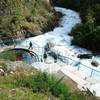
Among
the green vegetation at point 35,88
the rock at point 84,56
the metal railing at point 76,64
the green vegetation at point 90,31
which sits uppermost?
the green vegetation at point 35,88

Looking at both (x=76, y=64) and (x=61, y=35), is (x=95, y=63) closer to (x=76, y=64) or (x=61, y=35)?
(x=76, y=64)

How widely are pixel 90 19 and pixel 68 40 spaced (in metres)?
3.51

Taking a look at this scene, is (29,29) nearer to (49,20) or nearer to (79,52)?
(49,20)

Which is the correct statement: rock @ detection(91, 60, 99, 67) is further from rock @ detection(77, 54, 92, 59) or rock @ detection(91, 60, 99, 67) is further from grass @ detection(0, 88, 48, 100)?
grass @ detection(0, 88, 48, 100)

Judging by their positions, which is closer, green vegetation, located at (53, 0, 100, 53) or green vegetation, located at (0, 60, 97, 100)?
green vegetation, located at (0, 60, 97, 100)

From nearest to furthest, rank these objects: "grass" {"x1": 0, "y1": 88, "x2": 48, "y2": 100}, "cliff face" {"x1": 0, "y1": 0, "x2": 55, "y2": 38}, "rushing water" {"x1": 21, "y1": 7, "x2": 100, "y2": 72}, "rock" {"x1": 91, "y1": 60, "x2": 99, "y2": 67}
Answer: "grass" {"x1": 0, "y1": 88, "x2": 48, "y2": 100}
"cliff face" {"x1": 0, "y1": 0, "x2": 55, "y2": 38}
"rock" {"x1": 91, "y1": 60, "x2": 99, "y2": 67}
"rushing water" {"x1": 21, "y1": 7, "x2": 100, "y2": 72}

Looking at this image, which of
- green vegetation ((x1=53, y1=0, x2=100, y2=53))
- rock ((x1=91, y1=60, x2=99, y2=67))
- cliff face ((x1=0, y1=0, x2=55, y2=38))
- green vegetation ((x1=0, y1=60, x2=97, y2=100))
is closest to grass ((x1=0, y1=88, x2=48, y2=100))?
green vegetation ((x1=0, y1=60, x2=97, y2=100))

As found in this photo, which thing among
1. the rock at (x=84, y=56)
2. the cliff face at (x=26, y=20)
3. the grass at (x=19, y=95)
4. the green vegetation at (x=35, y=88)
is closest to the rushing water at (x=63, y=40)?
the rock at (x=84, y=56)

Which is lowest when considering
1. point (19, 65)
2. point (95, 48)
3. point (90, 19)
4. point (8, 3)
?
point (95, 48)

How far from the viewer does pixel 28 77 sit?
1052 cm

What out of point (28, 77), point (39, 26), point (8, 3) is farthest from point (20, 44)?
point (28, 77)

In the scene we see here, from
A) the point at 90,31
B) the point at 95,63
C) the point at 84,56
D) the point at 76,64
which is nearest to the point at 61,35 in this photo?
the point at 90,31

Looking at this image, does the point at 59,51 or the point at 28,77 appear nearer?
the point at 28,77

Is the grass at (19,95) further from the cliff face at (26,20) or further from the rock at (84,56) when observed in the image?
the rock at (84,56)
